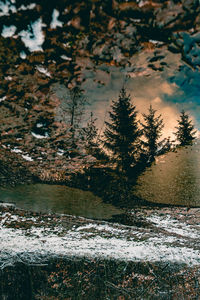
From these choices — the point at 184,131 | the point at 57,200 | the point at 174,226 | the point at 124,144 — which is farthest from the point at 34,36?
the point at 174,226

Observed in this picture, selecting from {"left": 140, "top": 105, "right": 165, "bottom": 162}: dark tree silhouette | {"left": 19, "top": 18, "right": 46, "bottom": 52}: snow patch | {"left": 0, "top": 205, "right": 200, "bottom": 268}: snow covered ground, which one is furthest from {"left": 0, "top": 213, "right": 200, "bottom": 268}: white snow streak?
{"left": 19, "top": 18, "right": 46, "bottom": 52}: snow patch

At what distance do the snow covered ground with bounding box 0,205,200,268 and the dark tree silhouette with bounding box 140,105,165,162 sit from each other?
3.33ft

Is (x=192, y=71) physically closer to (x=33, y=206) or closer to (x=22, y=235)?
(x=33, y=206)

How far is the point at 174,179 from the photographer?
1.80 meters

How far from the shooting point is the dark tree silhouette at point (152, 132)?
134cm

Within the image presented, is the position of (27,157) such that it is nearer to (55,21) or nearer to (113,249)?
(55,21)

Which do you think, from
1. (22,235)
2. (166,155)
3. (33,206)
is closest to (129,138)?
(166,155)

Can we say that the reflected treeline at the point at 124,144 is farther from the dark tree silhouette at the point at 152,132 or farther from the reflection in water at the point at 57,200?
the reflection in water at the point at 57,200

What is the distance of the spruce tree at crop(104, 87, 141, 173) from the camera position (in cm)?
133

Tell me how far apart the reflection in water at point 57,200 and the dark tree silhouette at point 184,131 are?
1223mm

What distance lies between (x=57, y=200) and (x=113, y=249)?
6.08ft

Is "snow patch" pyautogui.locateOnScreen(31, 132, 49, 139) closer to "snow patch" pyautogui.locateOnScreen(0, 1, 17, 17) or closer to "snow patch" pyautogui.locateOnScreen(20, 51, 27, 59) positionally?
"snow patch" pyautogui.locateOnScreen(20, 51, 27, 59)

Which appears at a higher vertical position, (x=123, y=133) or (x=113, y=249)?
A: (x=123, y=133)

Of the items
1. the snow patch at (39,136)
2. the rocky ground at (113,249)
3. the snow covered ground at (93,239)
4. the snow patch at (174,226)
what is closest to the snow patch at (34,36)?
the snow patch at (39,136)
